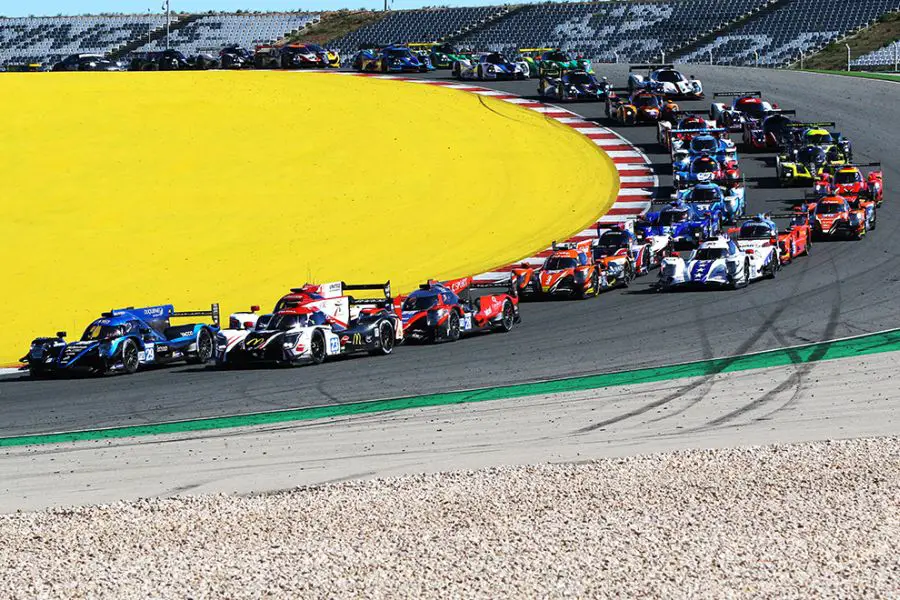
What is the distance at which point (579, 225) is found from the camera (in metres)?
39.3

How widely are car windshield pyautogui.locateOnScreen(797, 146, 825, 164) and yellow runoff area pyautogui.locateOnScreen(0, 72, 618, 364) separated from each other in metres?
5.92

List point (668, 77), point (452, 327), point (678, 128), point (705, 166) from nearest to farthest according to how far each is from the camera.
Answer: point (452, 327) → point (705, 166) → point (678, 128) → point (668, 77)

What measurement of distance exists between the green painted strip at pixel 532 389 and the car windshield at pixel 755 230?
8.96m

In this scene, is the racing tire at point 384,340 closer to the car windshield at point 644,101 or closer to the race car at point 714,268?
the race car at point 714,268

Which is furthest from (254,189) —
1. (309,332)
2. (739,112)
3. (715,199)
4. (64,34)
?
(64,34)

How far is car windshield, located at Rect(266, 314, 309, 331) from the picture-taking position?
2555cm

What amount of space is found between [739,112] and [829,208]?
13.4 m

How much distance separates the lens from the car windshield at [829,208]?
122ft

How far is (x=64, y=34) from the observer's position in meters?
95.3

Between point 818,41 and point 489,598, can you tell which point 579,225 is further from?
point 818,41

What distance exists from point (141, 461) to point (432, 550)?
5.98 meters

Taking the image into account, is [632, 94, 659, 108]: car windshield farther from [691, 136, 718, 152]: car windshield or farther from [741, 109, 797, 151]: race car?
[691, 136, 718, 152]: car windshield

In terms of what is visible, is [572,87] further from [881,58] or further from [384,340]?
[384,340]

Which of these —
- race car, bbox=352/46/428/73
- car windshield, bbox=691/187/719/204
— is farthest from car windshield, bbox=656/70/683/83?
car windshield, bbox=691/187/719/204
